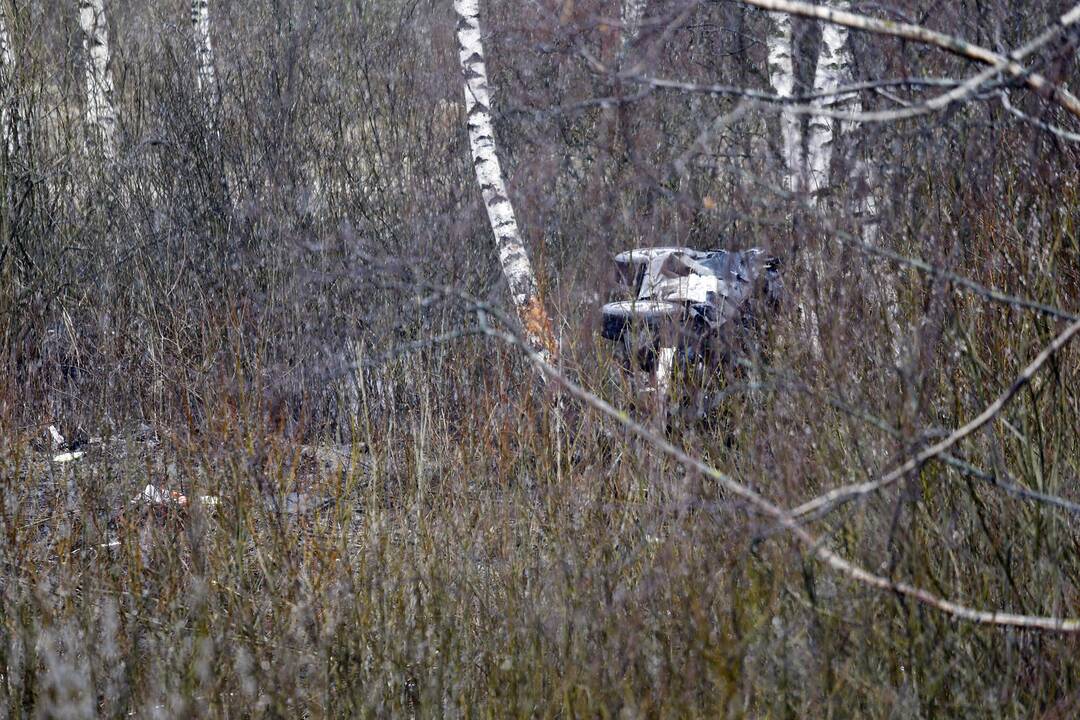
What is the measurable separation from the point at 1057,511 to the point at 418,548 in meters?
1.60

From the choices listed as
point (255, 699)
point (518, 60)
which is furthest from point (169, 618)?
point (518, 60)

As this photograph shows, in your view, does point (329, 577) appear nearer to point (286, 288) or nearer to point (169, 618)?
point (169, 618)

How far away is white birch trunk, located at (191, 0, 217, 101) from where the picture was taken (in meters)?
6.04

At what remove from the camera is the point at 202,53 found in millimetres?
6457

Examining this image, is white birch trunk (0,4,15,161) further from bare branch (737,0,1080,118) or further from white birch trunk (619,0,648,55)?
bare branch (737,0,1080,118)

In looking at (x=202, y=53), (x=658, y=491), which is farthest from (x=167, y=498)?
(x=202, y=53)

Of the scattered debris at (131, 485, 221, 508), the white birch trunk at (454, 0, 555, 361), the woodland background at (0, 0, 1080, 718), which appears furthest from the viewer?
the white birch trunk at (454, 0, 555, 361)

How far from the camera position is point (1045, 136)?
Answer: 288cm

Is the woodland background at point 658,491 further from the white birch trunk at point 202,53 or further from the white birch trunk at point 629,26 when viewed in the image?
the white birch trunk at point 202,53

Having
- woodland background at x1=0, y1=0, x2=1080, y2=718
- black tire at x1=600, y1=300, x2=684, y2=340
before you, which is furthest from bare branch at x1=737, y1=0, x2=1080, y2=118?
black tire at x1=600, y1=300, x2=684, y2=340

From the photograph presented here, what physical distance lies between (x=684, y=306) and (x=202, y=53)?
396 centimetres

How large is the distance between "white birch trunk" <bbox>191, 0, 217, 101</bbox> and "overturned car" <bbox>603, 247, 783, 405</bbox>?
2.84m

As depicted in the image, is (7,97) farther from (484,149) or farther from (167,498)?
(167,498)

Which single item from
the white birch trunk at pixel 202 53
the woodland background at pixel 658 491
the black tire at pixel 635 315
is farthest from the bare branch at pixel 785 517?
the white birch trunk at pixel 202 53
